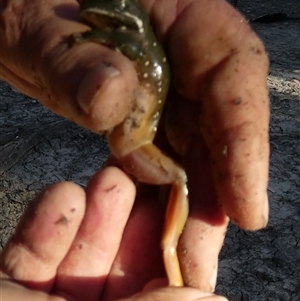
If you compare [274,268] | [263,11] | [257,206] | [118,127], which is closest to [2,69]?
[118,127]

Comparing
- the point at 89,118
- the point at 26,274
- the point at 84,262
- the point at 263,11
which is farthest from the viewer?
the point at 263,11

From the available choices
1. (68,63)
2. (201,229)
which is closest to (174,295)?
(201,229)

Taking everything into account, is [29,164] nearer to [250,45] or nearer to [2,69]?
[2,69]

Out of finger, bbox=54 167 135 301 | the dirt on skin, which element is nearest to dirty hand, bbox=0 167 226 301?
finger, bbox=54 167 135 301

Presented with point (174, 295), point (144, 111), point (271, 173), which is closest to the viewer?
point (174, 295)

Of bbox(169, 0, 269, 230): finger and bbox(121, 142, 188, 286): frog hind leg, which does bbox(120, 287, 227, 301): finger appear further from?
bbox(169, 0, 269, 230): finger

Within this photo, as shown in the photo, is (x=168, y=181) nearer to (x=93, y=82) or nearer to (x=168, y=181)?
(x=168, y=181)
